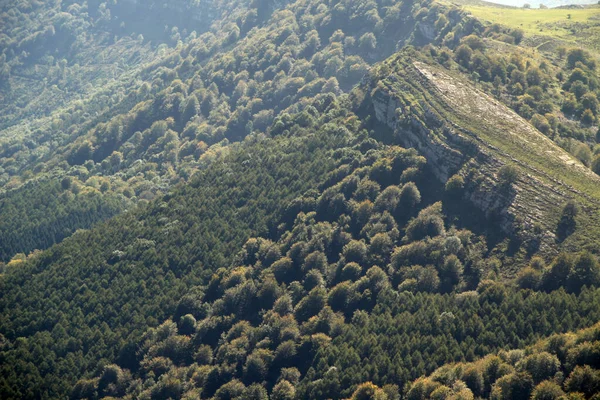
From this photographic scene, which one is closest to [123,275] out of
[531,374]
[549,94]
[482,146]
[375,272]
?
[375,272]

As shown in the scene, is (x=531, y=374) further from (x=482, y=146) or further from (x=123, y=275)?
(x=123, y=275)

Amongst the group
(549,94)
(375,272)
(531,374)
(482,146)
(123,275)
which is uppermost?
(549,94)

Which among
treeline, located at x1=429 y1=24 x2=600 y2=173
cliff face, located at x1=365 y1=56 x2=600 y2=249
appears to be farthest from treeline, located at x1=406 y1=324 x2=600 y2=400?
treeline, located at x1=429 y1=24 x2=600 y2=173

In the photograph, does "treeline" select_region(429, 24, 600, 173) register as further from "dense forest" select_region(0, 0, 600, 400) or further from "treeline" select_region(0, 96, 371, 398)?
"treeline" select_region(0, 96, 371, 398)

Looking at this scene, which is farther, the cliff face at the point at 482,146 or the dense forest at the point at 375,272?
the cliff face at the point at 482,146

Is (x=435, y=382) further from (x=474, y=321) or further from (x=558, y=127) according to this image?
(x=558, y=127)

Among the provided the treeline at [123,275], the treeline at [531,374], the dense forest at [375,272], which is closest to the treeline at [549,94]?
the dense forest at [375,272]

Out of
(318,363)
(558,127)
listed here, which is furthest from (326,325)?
(558,127)

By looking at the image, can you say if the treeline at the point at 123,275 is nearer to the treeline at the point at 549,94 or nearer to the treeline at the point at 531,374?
the treeline at the point at 549,94
